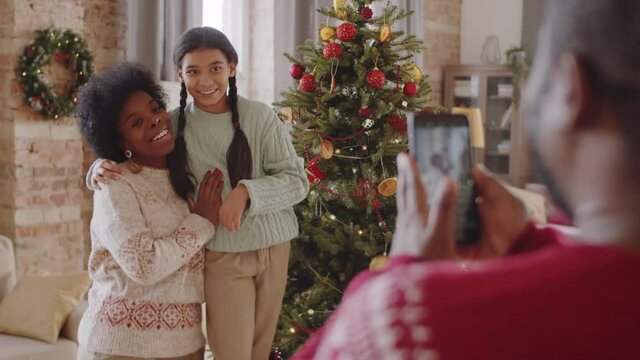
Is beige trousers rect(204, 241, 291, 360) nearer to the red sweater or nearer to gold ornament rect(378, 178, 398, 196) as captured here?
gold ornament rect(378, 178, 398, 196)

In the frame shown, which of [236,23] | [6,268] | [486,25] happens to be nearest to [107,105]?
[6,268]

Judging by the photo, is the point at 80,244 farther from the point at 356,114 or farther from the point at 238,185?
the point at 238,185

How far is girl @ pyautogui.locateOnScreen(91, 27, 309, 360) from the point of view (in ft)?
6.88

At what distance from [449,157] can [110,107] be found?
1423 mm

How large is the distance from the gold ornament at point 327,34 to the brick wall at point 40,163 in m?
1.68

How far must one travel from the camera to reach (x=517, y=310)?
431 millimetres

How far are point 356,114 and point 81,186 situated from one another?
1910 mm

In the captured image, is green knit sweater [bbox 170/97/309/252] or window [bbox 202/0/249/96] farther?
window [bbox 202/0/249/96]

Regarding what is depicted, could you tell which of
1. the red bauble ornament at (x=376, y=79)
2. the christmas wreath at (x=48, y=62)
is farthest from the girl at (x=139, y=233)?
the christmas wreath at (x=48, y=62)

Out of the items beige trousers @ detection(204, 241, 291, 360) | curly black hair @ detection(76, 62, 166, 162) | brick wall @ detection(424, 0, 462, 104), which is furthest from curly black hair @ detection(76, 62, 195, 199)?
brick wall @ detection(424, 0, 462, 104)

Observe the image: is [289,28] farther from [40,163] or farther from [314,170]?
[314,170]

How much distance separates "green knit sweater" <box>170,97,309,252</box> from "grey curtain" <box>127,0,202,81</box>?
2.29 meters

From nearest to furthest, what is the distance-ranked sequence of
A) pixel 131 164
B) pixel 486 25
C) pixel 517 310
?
1. pixel 517 310
2. pixel 131 164
3. pixel 486 25

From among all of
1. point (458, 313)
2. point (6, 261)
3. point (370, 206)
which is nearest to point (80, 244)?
point (6, 261)
